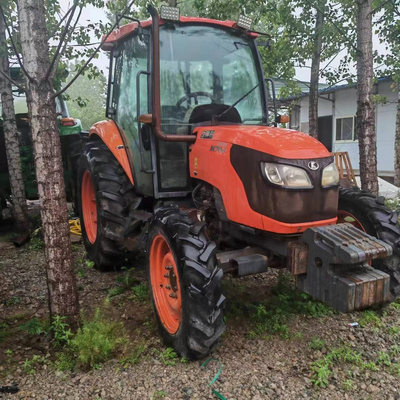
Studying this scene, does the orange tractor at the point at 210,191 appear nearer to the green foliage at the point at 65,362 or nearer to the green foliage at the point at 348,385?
the green foliage at the point at 348,385

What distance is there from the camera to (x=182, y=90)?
3.64 metres

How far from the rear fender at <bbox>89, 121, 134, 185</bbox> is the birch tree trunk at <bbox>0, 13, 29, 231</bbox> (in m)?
2.14

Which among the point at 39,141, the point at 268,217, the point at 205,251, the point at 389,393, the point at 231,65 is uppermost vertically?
the point at 231,65

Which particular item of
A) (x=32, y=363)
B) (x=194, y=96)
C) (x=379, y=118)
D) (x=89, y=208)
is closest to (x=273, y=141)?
(x=194, y=96)

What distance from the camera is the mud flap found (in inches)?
97.7

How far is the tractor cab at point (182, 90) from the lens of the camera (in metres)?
3.57

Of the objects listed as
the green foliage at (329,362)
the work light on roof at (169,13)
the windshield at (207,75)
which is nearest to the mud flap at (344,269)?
the green foliage at (329,362)

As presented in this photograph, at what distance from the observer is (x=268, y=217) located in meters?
2.84

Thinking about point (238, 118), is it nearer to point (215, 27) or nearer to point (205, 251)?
point (215, 27)

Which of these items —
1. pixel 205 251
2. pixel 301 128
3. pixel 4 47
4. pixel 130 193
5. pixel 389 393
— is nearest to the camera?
pixel 389 393

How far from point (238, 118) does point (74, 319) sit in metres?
2.26

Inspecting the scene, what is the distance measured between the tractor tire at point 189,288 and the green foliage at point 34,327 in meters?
0.94

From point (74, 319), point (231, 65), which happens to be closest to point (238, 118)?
point (231, 65)

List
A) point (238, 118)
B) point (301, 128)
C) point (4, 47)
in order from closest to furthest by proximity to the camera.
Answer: point (238, 118) → point (4, 47) → point (301, 128)
